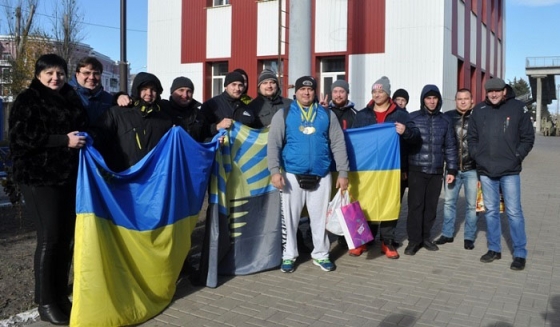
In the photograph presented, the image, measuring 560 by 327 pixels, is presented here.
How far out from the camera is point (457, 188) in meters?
7.00

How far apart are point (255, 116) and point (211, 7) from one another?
13.3 meters

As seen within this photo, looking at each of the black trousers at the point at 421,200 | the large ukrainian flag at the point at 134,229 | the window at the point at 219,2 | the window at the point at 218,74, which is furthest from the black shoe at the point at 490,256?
the window at the point at 219,2

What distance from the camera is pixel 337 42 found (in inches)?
645

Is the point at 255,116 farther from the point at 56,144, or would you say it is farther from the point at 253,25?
the point at 253,25

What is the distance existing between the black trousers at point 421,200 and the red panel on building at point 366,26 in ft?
32.4

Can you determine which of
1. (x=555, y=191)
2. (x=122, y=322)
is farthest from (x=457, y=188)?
(x=555, y=191)

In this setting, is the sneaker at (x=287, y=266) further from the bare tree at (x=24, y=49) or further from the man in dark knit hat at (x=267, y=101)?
the bare tree at (x=24, y=49)

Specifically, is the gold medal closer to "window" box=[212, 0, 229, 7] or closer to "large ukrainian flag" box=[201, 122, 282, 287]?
"large ukrainian flag" box=[201, 122, 282, 287]

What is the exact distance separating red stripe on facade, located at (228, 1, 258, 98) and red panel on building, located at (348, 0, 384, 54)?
10.9 feet

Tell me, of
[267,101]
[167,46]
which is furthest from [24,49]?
[267,101]

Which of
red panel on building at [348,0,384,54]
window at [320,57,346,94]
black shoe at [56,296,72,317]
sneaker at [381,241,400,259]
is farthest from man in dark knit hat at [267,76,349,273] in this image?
window at [320,57,346,94]

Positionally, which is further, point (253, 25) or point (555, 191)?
point (253, 25)

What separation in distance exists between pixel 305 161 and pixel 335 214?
2.35 feet

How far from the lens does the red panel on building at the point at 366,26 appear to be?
1566 centimetres
